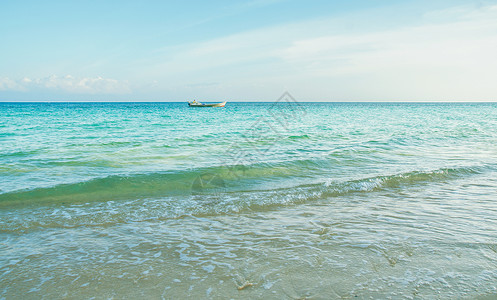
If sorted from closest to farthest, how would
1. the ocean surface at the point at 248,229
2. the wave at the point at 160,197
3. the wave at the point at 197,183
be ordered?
1. the ocean surface at the point at 248,229
2. the wave at the point at 160,197
3. the wave at the point at 197,183

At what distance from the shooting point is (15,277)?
13.3 ft

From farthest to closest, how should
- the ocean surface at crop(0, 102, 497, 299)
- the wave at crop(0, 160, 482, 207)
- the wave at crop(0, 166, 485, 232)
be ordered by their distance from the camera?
the wave at crop(0, 160, 482, 207) < the wave at crop(0, 166, 485, 232) < the ocean surface at crop(0, 102, 497, 299)

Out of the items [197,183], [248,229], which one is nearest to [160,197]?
[197,183]

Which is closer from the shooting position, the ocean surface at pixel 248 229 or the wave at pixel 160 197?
the ocean surface at pixel 248 229

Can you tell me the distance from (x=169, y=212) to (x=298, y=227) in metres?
2.59

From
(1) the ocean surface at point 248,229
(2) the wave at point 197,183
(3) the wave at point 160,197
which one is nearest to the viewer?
(1) the ocean surface at point 248,229

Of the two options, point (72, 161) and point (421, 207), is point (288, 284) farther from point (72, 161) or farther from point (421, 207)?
point (72, 161)

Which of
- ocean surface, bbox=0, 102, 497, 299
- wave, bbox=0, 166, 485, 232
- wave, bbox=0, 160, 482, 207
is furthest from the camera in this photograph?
wave, bbox=0, 160, 482, 207

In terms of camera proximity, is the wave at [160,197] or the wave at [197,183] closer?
the wave at [160,197]

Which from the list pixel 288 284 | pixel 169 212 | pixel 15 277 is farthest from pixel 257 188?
pixel 15 277

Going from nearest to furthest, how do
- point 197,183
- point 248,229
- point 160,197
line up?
1. point 248,229
2. point 160,197
3. point 197,183

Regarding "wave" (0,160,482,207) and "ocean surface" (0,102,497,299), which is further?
"wave" (0,160,482,207)

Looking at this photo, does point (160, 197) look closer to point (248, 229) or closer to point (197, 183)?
point (197, 183)

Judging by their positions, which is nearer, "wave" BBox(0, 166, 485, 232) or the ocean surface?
the ocean surface
